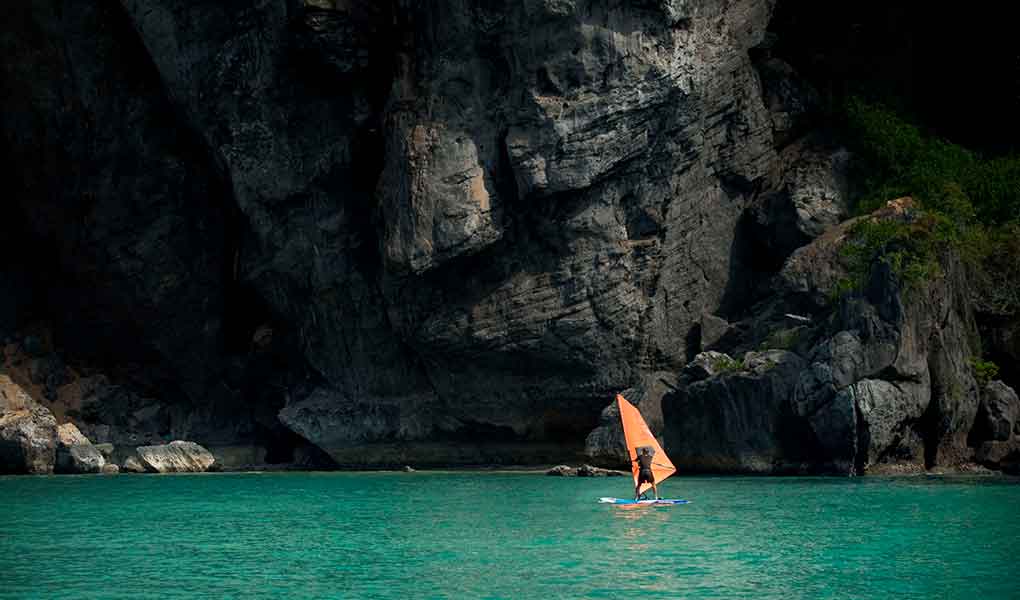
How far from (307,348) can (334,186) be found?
6670mm

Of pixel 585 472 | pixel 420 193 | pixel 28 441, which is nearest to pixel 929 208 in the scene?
pixel 585 472

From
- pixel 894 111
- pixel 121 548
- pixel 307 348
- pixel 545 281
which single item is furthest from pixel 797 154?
pixel 121 548

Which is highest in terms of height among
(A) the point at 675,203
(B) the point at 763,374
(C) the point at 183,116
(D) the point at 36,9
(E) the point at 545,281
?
(D) the point at 36,9

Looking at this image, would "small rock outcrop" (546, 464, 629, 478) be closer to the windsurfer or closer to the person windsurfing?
the person windsurfing

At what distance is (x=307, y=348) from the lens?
49.9m

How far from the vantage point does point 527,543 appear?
23.3 metres

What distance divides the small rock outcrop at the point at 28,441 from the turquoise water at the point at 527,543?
11.9 meters

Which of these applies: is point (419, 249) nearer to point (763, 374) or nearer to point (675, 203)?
point (675, 203)

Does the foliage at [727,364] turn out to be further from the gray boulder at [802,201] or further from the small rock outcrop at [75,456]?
the small rock outcrop at [75,456]

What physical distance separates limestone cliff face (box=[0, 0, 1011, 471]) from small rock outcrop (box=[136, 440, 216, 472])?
5.02 ft

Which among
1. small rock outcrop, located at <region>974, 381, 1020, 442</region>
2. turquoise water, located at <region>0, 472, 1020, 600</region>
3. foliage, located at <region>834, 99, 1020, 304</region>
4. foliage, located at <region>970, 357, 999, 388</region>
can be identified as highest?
foliage, located at <region>834, 99, 1020, 304</region>

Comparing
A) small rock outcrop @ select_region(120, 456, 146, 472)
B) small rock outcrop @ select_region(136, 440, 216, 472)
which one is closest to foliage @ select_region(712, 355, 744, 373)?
small rock outcrop @ select_region(136, 440, 216, 472)

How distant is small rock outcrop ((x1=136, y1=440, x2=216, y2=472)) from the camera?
5044 cm

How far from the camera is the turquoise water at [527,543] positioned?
60.3ft
